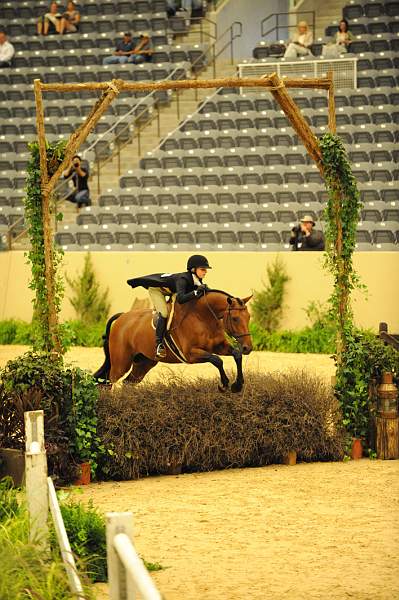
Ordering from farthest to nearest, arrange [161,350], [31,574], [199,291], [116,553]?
1. [161,350]
2. [199,291]
3. [31,574]
4. [116,553]

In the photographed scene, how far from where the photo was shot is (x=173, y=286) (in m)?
13.3

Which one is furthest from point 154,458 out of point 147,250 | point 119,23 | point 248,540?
point 119,23

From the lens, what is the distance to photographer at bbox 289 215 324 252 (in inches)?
782

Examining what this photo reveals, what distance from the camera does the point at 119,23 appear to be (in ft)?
94.1

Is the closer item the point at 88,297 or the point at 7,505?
the point at 7,505

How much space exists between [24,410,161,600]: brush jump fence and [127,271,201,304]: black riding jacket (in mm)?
5330

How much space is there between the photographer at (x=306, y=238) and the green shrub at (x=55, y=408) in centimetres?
881

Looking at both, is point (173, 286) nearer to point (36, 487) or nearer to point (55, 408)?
point (55, 408)

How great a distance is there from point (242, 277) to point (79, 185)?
14.1ft

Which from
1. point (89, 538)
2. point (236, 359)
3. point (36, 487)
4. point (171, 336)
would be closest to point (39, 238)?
point (171, 336)

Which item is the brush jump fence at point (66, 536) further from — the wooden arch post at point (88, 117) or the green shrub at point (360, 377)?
the green shrub at point (360, 377)

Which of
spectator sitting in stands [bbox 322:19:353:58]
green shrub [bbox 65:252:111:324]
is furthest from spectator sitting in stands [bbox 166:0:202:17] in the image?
green shrub [bbox 65:252:111:324]

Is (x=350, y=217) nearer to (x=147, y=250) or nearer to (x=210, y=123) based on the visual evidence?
(x=147, y=250)

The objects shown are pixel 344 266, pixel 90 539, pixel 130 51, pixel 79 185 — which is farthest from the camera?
pixel 130 51
